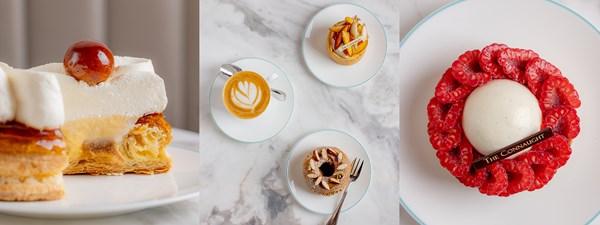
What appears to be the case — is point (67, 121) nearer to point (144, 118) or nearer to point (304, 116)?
point (144, 118)

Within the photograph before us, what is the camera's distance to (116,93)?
1488mm

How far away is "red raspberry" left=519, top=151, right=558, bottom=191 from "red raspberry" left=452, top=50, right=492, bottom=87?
0.16 meters

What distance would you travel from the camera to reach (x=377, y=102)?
1.16 metres

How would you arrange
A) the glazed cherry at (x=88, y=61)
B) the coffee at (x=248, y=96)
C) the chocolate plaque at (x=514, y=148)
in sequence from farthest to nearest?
the glazed cherry at (x=88, y=61), the chocolate plaque at (x=514, y=148), the coffee at (x=248, y=96)

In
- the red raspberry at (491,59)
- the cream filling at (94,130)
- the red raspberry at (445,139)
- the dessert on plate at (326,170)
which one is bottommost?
the cream filling at (94,130)

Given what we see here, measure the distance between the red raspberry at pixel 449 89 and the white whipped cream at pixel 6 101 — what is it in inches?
28.8

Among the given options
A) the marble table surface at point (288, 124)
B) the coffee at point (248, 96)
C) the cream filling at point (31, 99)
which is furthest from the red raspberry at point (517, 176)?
the cream filling at point (31, 99)

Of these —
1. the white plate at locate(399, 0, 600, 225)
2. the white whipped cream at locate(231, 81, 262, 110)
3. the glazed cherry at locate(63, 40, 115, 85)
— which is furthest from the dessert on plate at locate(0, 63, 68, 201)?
the white plate at locate(399, 0, 600, 225)

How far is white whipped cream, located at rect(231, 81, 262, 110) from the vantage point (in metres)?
1.07

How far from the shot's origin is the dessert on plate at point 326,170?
111cm

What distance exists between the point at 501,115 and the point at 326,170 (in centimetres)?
37

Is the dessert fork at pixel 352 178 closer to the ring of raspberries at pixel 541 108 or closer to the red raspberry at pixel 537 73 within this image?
the ring of raspberries at pixel 541 108

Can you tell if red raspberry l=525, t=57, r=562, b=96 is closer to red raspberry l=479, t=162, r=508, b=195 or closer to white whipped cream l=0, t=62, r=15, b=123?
red raspberry l=479, t=162, r=508, b=195

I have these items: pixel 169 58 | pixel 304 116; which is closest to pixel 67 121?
pixel 304 116
